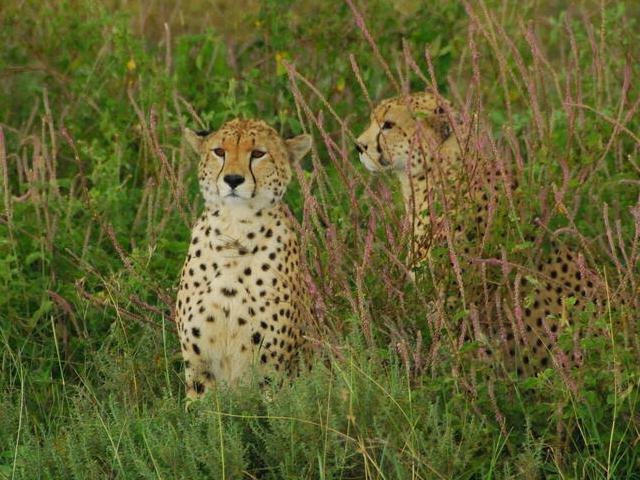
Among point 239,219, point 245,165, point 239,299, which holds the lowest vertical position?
point 239,299

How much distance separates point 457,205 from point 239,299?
60cm

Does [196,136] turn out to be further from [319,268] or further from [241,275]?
[319,268]

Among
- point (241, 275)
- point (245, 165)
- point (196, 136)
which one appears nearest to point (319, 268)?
point (241, 275)

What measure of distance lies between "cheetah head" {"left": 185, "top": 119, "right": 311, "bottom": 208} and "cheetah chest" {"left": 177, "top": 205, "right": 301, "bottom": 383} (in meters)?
0.06

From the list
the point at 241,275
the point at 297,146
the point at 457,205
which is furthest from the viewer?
the point at 297,146

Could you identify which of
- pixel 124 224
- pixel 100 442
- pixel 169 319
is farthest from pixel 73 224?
pixel 100 442

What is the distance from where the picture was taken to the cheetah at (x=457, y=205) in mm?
3617

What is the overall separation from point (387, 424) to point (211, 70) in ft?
8.59

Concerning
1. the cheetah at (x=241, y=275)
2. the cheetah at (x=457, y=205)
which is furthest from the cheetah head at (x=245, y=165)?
the cheetah at (x=457, y=205)

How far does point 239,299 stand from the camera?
3791mm

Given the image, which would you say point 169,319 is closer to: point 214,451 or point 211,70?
point 214,451

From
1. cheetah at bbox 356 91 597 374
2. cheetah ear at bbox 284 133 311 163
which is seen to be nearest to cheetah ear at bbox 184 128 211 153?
cheetah ear at bbox 284 133 311 163

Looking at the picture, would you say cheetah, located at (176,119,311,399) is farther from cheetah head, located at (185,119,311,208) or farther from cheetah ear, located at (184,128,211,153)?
cheetah ear, located at (184,128,211,153)

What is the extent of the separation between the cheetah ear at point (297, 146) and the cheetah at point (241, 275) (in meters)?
0.07
